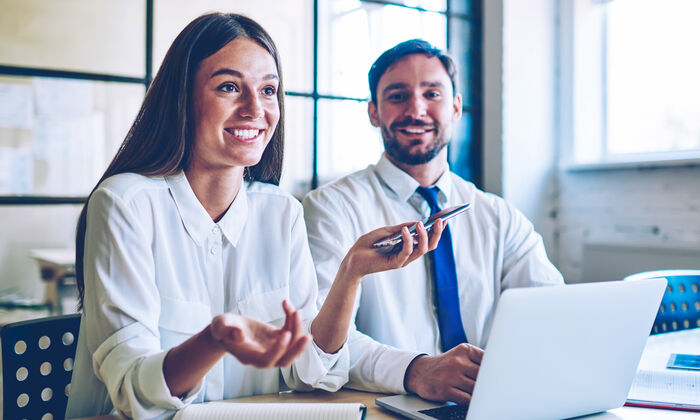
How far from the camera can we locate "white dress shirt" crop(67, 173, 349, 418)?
39.0 inches

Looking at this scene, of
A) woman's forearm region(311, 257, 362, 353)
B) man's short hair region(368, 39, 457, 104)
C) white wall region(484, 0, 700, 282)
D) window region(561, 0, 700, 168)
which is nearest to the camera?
woman's forearm region(311, 257, 362, 353)

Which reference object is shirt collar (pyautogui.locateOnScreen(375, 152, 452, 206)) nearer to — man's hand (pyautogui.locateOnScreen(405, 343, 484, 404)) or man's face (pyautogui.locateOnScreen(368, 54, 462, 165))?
man's face (pyautogui.locateOnScreen(368, 54, 462, 165))

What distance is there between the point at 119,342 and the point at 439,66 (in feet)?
4.26

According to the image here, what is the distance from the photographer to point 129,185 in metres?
1.16

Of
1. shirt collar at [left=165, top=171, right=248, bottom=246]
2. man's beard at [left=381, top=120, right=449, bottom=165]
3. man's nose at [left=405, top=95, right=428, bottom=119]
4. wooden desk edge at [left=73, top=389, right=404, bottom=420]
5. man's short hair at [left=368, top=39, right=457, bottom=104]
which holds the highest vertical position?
man's short hair at [left=368, top=39, right=457, bottom=104]

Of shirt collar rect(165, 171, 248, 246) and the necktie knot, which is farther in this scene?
the necktie knot

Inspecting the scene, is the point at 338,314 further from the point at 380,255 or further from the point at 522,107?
the point at 522,107

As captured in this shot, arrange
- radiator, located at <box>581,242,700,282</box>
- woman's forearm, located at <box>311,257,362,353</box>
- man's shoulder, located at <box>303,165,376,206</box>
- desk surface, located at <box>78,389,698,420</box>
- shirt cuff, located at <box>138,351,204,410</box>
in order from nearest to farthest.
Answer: shirt cuff, located at <box>138,351,204,410</box> → desk surface, located at <box>78,389,698,420</box> → woman's forearm, located at <box>311,257,362,353</box> → man's shoulder, located at <box>303,165,376,206</box> → radiator, located at <box>581,242,700,282</box>

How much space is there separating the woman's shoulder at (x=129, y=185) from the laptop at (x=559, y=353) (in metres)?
0.60

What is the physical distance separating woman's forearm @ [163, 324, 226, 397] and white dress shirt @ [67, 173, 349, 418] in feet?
0.05

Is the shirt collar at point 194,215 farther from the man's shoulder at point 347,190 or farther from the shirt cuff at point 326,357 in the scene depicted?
the man's shoulder at point 347,190

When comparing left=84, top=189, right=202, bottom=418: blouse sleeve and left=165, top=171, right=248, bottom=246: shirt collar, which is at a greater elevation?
left=165, top=171, right=248, bottom=246: shirt collar

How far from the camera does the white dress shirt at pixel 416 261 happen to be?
5.41 feet

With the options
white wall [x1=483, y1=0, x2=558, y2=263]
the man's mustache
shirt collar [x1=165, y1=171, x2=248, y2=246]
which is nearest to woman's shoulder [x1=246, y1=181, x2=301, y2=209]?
shirt collar [x1=165, y1=171, x2=248, y2=246]
